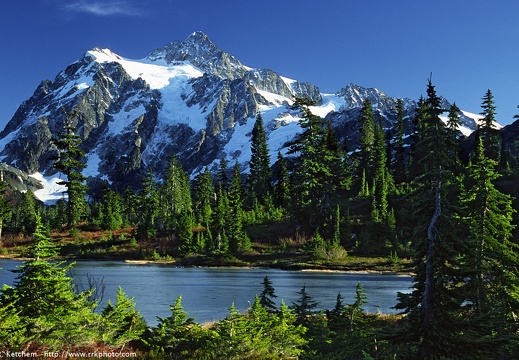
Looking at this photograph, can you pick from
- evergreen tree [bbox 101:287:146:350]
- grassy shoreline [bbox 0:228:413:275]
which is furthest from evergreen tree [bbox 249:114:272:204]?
evergreen tree [bbox 101:287:146:350]

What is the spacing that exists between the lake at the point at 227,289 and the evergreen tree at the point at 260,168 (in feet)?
131

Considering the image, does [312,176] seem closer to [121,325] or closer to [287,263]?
[287,263]

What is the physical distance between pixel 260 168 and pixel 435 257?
8448cm

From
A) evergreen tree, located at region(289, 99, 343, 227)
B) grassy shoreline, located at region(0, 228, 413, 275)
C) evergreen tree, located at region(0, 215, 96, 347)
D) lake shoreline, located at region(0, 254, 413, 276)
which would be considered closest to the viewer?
evergreen tree, located at region(0, 215, 96, 347)

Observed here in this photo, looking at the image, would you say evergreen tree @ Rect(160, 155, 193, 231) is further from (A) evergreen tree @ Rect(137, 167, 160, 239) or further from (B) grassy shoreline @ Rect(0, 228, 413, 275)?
(B) grassy shoreline @ Rect(0, 228, 413, 275)

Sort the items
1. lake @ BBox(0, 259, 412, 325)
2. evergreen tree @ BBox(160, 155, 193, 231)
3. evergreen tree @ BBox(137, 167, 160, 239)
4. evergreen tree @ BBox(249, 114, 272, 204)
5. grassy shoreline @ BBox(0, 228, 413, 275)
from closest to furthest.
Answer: lake @ BBox(0, 259, 412, 325)
grassy shoreline @ BBox(0, 228, 413, 275)
evergreen tree @ BBox(137, 167, 160, 239)
evergreen tree @ BBox(160, 155, 193, 231)
evergreen tree @ BBox(249, 114, 272, 204)

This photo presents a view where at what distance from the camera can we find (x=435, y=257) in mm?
12984

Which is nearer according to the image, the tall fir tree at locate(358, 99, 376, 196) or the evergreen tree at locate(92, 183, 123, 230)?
the evergreen tree at locate(92, 183, 123, 230)

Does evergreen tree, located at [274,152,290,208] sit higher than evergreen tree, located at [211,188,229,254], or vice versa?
evergreen tree, located at [274,152,290,208]

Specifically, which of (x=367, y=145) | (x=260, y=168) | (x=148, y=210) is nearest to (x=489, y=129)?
(x=367, y=145)

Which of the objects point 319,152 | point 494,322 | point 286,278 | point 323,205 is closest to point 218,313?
point 494,322

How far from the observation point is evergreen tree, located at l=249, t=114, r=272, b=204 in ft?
296

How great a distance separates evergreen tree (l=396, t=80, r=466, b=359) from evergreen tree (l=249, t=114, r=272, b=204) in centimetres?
7341

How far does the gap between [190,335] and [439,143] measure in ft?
31.9
